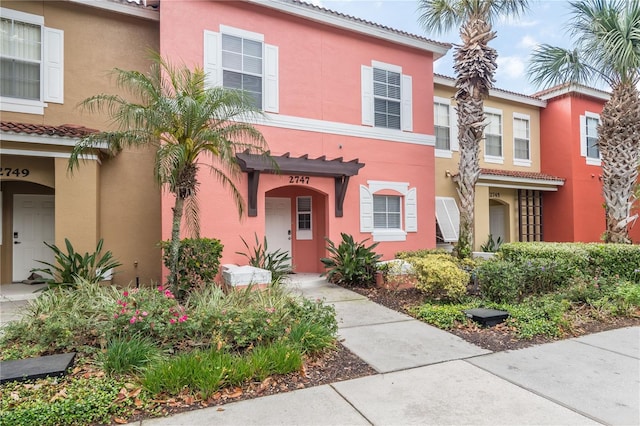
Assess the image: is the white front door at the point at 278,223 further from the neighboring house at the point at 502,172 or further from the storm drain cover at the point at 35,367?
the storm drain cover at the point at 35,367

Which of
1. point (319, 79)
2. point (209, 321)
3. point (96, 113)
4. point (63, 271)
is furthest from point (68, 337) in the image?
point (319, 79)

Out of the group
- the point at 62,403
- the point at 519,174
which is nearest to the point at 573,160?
the point at 519,174

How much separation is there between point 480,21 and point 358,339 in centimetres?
974

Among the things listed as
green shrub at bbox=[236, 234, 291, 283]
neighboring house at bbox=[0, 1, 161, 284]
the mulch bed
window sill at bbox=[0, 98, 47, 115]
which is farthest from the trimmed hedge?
window sill at bbox=[0, 98, 47, 115]

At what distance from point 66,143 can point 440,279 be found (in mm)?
8471

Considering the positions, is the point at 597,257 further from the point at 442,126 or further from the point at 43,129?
the point at 43,129

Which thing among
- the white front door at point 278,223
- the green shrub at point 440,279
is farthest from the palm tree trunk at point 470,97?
the white front door at point 278,223

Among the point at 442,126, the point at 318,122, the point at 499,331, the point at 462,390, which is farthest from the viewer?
the point at 442,126

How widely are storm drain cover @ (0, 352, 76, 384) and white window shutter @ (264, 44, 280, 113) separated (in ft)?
24.1

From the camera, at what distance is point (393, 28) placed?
11430 millimetres

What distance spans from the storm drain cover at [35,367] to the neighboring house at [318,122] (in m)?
4.64

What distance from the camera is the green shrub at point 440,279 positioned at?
285 inches

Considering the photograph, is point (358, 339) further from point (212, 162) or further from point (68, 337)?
point (212, 162)

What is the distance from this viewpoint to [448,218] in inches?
524
